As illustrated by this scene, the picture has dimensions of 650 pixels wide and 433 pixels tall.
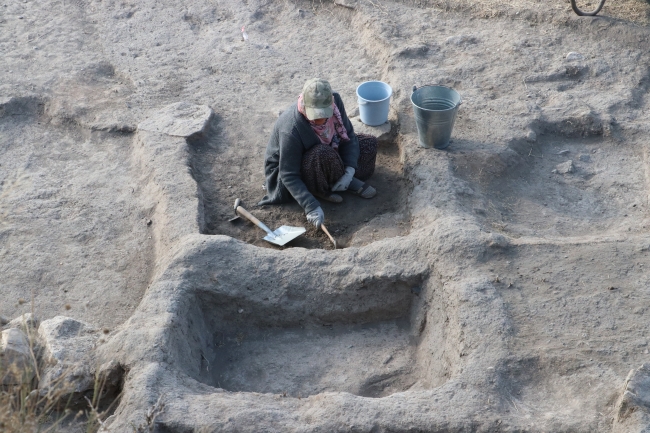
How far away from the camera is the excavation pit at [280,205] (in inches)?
189

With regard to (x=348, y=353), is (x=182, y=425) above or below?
above

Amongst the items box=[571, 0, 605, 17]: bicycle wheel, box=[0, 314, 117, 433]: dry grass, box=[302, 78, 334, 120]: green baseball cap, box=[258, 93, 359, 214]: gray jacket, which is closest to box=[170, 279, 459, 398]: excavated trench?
box=[0, 314, 117, 433]: dry grass

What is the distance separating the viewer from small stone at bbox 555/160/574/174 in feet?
17.2

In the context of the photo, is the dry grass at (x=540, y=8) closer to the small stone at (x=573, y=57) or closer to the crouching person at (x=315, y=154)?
the small stone at (x=573, y=57)

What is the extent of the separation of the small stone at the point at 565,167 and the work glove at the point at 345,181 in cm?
158

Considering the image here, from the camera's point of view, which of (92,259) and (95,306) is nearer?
(95,306)

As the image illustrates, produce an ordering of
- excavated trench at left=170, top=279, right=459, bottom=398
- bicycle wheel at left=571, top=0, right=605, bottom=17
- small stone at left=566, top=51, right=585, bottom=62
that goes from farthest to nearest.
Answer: bicycle wheel at left=571, top=0, right=605, bottom=17 → small stone at left=566, top=51, right=585, bottom=62 → excavated trench at left=170, top=279, right=459, bottom=398

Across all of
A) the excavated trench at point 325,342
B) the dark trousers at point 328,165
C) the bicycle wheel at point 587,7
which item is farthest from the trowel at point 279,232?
the bicycle wheel at point 587,7

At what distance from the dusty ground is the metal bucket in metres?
0.14

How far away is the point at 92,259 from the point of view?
472 centimetres

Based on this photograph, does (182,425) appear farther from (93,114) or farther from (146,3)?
(146,3)

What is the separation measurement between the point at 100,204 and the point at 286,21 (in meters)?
3.22

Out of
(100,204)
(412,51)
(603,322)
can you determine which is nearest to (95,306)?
(100,204)

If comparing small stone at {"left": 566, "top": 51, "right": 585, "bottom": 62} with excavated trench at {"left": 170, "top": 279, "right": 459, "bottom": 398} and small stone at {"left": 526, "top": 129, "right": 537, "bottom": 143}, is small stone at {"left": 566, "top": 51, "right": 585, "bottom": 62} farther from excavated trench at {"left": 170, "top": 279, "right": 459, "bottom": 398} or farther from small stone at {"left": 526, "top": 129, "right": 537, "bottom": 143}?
excavated trench at {"left": 170, "top": 279, "right": 459, "bottom": 398}
